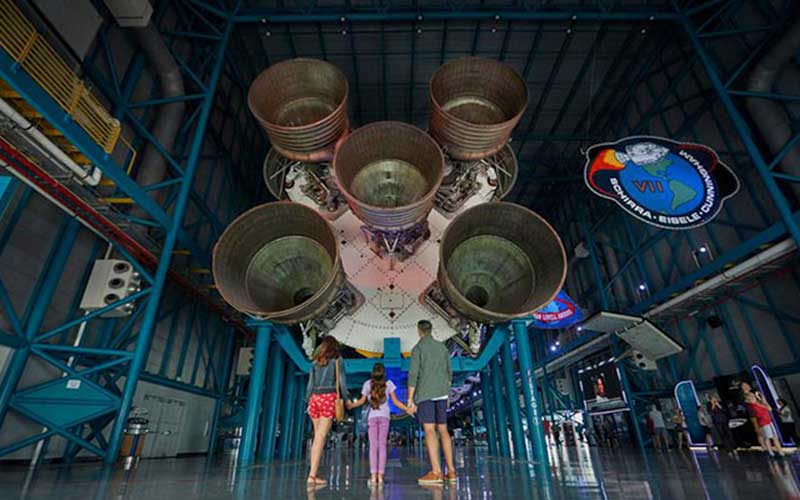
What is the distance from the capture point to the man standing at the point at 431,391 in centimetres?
407

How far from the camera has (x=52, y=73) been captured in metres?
6.11

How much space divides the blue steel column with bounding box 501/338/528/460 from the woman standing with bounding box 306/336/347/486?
13.9 ft

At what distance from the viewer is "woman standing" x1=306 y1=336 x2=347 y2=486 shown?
4262 millimetres

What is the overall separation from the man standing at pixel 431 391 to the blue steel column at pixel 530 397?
3.30 meters

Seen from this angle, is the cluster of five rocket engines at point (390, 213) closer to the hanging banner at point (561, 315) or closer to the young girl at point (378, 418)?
the young girl at point (378, 418)

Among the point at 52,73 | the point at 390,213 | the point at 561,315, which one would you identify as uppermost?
the point at 52,73

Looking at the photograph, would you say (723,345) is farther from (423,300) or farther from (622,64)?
(423,300)

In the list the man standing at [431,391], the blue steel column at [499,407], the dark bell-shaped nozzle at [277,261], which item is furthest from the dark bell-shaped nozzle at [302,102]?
the blue steel column at [499,407]

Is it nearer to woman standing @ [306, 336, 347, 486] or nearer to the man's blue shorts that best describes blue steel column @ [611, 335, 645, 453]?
A: the man's blue shorts

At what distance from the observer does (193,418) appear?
13.0m

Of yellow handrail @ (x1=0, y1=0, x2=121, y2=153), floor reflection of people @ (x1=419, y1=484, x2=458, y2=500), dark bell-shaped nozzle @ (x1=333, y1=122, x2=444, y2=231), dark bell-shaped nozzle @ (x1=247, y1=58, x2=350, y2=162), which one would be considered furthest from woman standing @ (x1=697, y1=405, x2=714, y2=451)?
yellow handrail @ (x1=0, y1=0, x2=121, y2=153)

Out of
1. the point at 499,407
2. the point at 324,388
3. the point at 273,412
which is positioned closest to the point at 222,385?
the point at 273,412

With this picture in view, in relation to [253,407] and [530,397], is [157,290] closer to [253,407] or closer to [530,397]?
[253,407]

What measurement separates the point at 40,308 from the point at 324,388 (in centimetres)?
673
